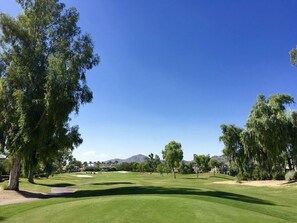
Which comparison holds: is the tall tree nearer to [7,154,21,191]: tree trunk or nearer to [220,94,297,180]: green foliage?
[220,94,297,180]: green foliage

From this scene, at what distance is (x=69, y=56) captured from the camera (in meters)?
32.5

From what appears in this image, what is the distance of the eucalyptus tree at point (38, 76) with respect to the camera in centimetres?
2898

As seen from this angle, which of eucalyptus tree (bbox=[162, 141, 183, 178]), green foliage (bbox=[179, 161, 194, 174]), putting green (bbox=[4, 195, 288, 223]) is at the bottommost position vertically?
putting green (bbox=[4, 195, 288, 223])

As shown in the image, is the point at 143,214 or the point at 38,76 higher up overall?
the point at 38,76

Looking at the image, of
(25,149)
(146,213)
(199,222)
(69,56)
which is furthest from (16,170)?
(199,222)

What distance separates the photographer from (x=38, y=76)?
31422 millimetres

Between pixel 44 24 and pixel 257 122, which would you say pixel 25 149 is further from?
pixel 257 122

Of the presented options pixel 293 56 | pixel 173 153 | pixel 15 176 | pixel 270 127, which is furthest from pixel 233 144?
pixel 15 176

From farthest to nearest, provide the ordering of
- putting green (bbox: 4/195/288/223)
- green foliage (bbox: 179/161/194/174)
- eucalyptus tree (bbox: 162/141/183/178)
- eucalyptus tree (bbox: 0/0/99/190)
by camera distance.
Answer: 1. green foliage (bbox: 179/161/194/174)
2. eucalyptus tree (bbox: 162/141/183/178)
3. eucalyptus tree (bbox: 0/0/99/190)
4. putting green (bbox: 4/195/288/223)

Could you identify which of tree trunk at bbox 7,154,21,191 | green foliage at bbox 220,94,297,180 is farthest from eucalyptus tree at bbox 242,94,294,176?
tree trunk at bbox 7,154,21,191

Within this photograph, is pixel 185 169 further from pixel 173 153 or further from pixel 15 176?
pixel 15 176

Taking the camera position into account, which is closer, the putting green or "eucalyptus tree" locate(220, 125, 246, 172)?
the putting green

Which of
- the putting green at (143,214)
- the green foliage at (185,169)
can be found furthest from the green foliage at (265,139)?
the green foliage at (185,169)

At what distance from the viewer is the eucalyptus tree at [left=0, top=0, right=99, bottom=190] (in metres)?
29.0
